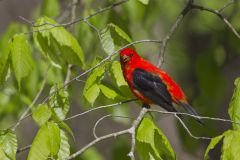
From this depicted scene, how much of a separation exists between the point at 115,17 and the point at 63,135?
1.96 metres

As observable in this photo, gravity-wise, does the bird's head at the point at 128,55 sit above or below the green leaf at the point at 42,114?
above

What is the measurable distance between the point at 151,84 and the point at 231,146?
191 centimetres

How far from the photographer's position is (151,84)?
18.6 ft

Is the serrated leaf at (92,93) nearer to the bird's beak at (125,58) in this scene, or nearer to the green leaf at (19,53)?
the green leaf at (19,53)

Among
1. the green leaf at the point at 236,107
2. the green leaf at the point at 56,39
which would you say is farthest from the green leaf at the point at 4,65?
the green leaf at the point at 236,107

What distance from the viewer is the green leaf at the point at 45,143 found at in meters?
4.06

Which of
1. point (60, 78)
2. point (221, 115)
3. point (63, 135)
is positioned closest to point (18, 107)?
point (60, 78)

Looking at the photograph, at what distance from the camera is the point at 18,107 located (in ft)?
21.6

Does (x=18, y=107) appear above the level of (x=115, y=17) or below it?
below

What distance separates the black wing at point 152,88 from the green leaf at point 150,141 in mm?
1271

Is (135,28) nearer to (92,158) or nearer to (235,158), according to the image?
(92,158)

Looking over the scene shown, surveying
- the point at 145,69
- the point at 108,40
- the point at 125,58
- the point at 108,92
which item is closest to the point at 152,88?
the point at 145,69

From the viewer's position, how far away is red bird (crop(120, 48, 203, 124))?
5.53 m

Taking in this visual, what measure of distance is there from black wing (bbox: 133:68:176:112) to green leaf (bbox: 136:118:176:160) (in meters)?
1.27
